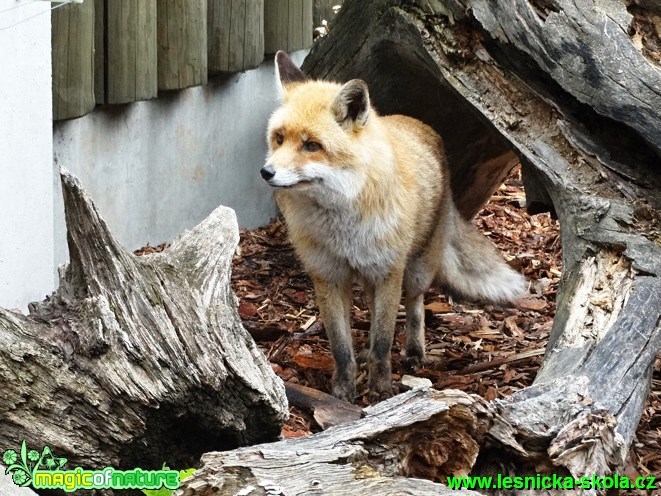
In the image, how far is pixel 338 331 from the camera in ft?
17.5

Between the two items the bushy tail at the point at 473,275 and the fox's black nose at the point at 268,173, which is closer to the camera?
the fox's black nose at the point at 268,173

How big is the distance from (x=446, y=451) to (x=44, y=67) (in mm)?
3169

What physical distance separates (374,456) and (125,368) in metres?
0.97

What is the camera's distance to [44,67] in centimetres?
513

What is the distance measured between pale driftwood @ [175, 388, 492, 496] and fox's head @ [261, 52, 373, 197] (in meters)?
1.93

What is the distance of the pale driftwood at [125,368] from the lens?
3367 millimetres

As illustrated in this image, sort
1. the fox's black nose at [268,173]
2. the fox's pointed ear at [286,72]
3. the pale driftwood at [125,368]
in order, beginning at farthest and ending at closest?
the fox's pointed ear at [286,72]
the fox's black nose at [268,173]
the pale driftwood at [125,368]

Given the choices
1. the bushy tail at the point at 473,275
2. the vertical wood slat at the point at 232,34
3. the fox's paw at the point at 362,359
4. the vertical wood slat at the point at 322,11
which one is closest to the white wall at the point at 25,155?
the fox's paw at the point at 362,359

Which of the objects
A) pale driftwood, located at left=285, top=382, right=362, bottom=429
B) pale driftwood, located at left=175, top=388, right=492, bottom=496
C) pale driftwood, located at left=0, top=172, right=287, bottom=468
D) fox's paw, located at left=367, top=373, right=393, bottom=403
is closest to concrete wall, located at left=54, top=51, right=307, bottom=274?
pale driftwood, located at left=285, top=382, right=362, bottom=429

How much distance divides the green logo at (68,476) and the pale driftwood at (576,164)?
42.1 inches

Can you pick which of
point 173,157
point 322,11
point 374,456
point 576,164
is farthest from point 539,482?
point 322,11

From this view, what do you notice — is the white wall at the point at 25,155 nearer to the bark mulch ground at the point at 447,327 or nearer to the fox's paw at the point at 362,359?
the bark mulch ground at the point at 447,327

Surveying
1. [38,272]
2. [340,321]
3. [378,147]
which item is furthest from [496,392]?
[38,272]

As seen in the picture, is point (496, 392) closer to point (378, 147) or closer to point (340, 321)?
point (340, 321)
